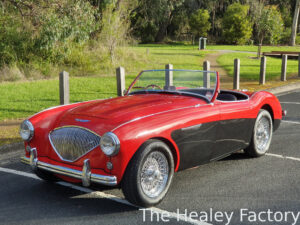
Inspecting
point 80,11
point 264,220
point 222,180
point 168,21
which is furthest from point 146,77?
point 168,21

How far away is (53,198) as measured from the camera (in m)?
4.46

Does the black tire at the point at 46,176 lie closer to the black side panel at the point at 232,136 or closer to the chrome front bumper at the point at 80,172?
the chrome front bumper at the point at 80,172

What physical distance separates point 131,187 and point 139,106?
1.06 m

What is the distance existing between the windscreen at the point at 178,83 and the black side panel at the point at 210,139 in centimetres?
54

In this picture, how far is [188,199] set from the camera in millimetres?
4363

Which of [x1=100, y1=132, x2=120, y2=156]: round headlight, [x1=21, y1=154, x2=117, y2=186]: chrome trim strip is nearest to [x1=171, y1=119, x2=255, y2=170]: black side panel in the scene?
[x1=100, y1=132, x2=120, y2=156]: round headlight

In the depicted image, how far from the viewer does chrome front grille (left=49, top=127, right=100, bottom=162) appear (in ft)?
13.4

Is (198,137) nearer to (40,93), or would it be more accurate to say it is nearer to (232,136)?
(232,136)

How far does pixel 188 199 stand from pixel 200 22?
168 ft

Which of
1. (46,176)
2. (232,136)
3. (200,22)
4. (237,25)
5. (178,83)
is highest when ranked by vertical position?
(200,22)

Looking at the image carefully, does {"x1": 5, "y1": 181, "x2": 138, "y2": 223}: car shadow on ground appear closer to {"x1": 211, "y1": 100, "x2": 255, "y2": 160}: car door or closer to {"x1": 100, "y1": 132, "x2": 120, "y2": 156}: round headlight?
{"x1": 100, "y1": 132, "x2": 120, "y2": 156}: round headlight

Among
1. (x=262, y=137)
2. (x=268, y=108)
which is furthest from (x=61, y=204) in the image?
(x=268, y=108)

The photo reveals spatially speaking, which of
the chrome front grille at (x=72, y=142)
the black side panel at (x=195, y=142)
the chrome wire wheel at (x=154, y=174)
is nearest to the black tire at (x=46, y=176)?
the chrome front grille at (x=72, y=142)

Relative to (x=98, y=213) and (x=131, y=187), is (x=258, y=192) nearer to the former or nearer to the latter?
(x=131, y=187)
